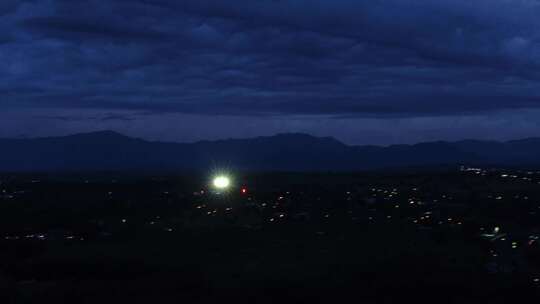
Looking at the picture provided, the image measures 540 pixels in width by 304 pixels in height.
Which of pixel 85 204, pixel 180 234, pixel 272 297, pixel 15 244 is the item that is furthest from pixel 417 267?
pixel 85 204

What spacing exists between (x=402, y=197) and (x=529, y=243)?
84636 mm

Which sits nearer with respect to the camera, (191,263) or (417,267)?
(417,267)

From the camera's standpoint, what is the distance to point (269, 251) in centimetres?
8294

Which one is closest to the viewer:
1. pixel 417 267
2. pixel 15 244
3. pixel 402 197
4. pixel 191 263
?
pixel 417 267

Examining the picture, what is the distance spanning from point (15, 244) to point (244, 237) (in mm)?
30691

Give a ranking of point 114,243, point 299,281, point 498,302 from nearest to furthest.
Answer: point 498,302, point 299,281, point 114,243

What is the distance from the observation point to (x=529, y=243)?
310 ft

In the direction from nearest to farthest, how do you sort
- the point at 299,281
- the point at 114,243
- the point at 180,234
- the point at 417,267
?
the point at 299,281, the point at 417,267, the point at 114,243, the point at 180,234

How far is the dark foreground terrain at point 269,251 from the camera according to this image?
57875mm

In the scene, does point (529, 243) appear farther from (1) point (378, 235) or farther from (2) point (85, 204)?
(2) point (85, 204)

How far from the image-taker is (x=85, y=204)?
512 feet

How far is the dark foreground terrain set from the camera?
57.9 metres

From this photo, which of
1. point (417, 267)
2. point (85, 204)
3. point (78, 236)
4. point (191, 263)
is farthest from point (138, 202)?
point (417, 267)

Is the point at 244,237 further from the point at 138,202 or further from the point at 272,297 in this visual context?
the point at 138,202
